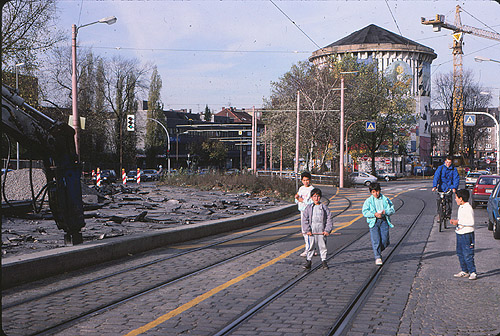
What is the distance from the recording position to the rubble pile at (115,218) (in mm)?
11141

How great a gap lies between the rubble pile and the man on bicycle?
6.69 meters

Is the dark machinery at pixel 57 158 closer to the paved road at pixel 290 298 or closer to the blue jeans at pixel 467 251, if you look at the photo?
the paved road at pixel 290 298

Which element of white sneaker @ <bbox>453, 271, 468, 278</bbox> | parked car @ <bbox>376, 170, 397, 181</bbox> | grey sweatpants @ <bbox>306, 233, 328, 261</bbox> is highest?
Answer: grey sweatpants @ <bbox>306, 233, 328, 261</bbox>

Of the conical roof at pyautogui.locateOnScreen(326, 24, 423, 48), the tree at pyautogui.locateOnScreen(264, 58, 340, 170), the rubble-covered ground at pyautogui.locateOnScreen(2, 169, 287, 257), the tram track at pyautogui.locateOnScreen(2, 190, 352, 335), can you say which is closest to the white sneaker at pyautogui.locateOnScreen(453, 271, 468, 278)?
the tram track at pyautogui.locateOnScreen(2, 190, 352, 335)

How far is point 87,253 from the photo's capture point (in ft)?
30.7

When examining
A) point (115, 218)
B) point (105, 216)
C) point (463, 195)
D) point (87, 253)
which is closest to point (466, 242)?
point (463, 195)

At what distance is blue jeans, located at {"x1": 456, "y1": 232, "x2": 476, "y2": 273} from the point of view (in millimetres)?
8250

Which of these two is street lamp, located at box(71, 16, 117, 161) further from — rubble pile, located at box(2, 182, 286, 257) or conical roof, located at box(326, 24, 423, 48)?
conical roof, located at box(326, 24, 423, 48)

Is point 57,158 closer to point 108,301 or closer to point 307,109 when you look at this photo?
point 108,301

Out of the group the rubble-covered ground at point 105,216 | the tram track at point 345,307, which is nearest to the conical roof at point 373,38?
the rubble-covered ground at point 105,216

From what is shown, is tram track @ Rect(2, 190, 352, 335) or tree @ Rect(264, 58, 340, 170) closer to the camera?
tram track @ Rect(2, 190, 352, 335)

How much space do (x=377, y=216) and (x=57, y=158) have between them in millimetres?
5573

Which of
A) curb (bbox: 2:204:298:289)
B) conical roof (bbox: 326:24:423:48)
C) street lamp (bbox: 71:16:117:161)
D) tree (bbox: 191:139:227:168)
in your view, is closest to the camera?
curb (bbox: 2:204:298:289)

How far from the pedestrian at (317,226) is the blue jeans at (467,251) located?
203cm
